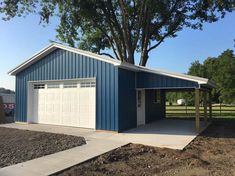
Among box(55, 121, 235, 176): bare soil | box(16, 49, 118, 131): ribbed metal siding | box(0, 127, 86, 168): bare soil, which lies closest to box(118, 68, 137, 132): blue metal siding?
box(16, 49, 118, 131): ribbed metal siding

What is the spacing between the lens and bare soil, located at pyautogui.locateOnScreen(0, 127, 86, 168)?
7578mm

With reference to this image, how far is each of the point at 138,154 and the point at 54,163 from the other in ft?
8.47

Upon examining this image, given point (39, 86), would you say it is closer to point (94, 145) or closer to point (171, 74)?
point (94, 145)

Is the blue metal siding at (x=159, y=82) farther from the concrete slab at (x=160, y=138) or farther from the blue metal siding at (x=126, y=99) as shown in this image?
the concrete slab at (x=160, y=138)

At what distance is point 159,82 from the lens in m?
12.5

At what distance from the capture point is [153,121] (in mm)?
16984

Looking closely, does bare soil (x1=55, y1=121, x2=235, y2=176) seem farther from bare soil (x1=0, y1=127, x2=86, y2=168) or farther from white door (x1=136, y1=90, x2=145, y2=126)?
white door (x1=136, y1=90, x2=145, y2=126)

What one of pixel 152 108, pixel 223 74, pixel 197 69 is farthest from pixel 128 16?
pixel 197 69

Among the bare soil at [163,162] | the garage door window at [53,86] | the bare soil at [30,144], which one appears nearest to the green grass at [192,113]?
the garage door window at [53,86]

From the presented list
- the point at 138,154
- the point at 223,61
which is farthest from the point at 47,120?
the point at 223,61

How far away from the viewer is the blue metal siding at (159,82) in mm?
11844

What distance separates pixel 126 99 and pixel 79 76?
2.60m

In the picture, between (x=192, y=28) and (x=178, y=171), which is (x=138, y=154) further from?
(x=192, y=28)

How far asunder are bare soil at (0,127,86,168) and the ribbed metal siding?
215cm
